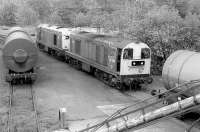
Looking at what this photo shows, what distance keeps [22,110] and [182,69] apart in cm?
891

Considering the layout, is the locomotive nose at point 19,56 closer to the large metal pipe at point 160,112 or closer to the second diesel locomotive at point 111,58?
the second diesel locomotive at point 111,58

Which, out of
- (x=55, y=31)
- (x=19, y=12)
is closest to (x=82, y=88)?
(x=55, y=31)

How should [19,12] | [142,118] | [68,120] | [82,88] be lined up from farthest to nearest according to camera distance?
[19,12], [82,88], [68,120], [142,118]

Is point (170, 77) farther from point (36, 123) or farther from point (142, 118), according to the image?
point (142, 118)

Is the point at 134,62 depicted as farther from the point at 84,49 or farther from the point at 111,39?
the point at 84,49

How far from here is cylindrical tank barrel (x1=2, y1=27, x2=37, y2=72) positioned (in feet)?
75.8

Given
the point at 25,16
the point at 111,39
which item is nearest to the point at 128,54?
the point at 111,39

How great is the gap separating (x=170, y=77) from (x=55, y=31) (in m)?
20.3

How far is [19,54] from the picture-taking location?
75.8 feet

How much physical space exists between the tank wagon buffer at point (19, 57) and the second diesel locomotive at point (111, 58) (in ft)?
15.9

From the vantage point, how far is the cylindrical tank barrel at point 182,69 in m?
15.6

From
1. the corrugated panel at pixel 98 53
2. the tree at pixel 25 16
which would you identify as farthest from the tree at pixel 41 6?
the corrugated panel at pixel 98 53

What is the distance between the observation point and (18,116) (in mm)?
17250

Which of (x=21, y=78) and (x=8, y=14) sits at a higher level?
(x=8, y=14)
